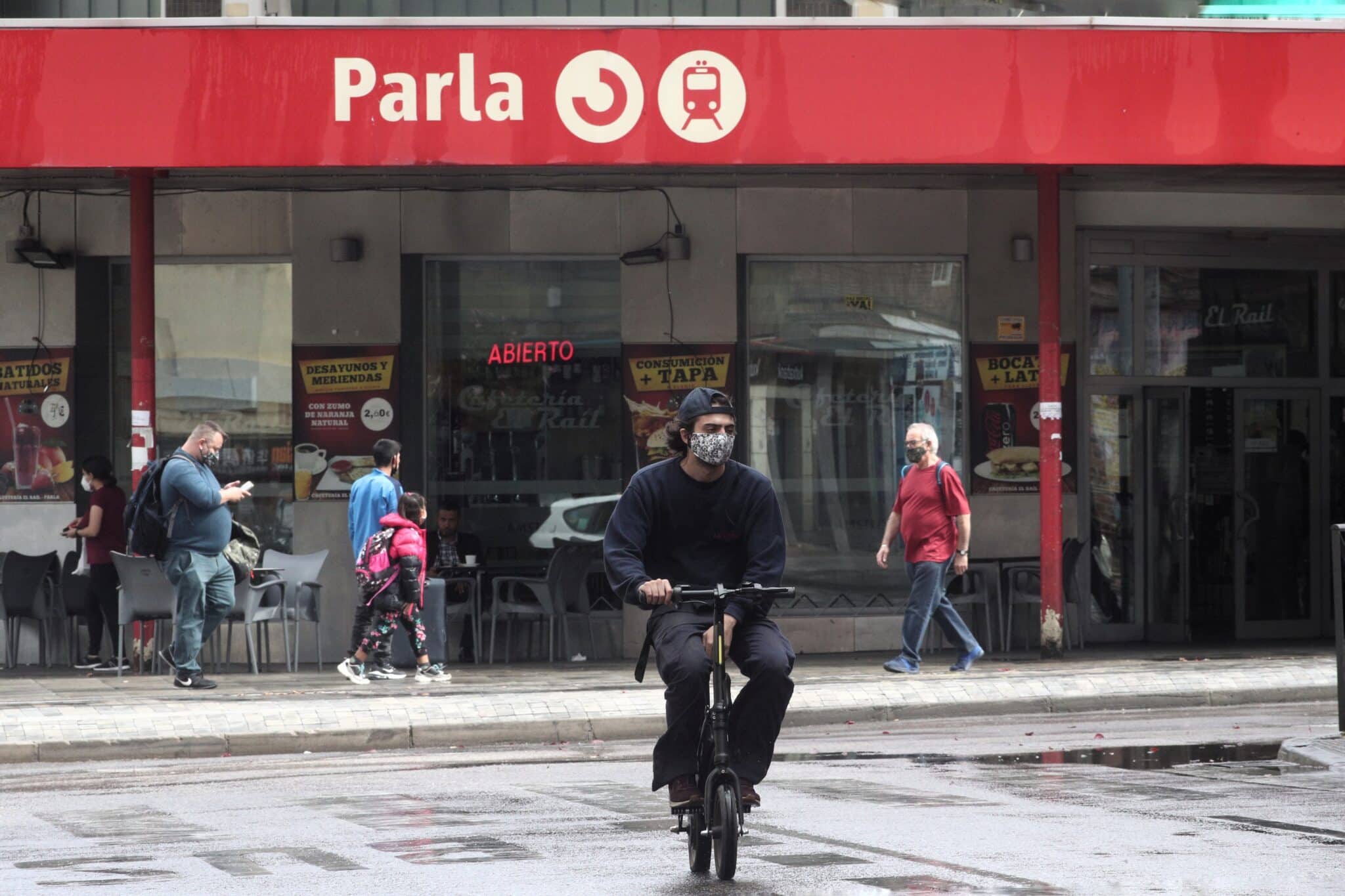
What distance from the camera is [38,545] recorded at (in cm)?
1652

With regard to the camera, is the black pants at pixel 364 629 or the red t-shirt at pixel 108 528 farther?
the red t-shirt at pixel 108 528

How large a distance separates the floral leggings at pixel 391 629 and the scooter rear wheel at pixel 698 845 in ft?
25.4

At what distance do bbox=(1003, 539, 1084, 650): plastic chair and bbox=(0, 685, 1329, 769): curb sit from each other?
3.17 m

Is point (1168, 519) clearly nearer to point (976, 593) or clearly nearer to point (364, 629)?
point (976, 593)

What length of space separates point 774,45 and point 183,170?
189 inches

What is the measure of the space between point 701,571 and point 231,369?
35.0 ft

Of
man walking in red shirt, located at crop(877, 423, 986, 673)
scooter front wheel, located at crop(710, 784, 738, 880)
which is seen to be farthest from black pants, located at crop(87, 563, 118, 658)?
scooter front wheel, located at crop(710, 784, 738, 880)

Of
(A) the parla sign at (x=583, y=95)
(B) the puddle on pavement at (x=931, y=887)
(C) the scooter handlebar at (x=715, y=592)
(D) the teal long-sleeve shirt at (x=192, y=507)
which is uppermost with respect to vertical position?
(A) the parla sign at (x=583, y=95)

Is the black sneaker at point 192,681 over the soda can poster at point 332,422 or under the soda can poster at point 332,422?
under

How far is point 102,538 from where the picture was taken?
49.7 ft

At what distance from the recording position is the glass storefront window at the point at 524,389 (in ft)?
54.7

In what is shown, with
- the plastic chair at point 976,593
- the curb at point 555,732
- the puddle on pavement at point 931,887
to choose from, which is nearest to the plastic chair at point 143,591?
the curb at point 555,732

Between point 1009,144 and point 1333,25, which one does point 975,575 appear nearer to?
point 1009,144

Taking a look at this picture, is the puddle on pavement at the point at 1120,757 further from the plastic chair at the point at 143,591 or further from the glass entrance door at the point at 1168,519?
the glass entrance door at the point at 1168,519
